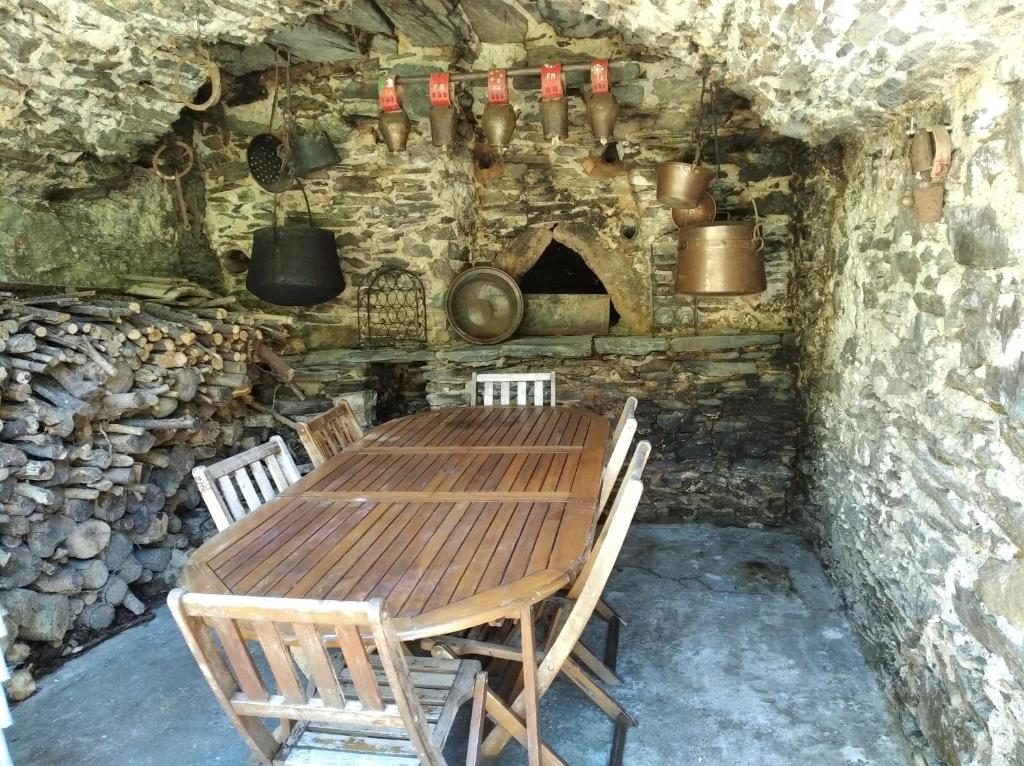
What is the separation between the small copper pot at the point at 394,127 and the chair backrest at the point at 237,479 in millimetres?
1964

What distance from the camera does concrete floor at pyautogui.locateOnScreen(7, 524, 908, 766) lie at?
7.80ft

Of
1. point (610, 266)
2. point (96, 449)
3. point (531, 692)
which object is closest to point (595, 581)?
point (531, 692)

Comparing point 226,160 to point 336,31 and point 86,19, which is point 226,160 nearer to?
point 336,31

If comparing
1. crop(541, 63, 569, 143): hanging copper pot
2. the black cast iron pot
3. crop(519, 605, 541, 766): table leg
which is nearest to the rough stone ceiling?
crop(541, 63, 569, 143): hanging copper pot

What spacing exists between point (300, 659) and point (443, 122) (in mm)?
2958

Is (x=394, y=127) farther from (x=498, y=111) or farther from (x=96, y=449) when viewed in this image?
(x=96, y=449)

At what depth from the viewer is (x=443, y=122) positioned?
147 inches

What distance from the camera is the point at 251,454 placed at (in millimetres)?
2541

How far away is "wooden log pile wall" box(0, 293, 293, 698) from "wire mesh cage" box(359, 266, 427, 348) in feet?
3.63

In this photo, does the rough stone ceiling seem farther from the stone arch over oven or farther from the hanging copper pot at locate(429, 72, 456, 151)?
the stone arch over oven

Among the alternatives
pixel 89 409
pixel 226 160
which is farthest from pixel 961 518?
pixel 226 160

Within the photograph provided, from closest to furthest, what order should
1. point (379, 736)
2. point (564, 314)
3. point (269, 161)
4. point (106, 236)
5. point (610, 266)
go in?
point (379, 736) → point (106, 236) → point (269, 161) → point (610, 266) → point (564, 314)

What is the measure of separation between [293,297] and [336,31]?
165 cm

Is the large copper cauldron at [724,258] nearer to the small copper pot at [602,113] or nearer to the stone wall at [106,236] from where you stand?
the small copper pot at [602,113]
